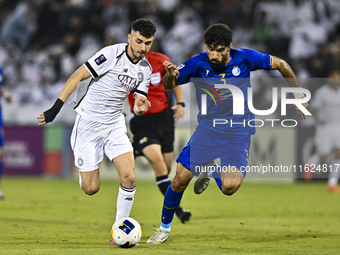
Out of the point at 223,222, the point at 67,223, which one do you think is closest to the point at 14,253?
the point at 67,223

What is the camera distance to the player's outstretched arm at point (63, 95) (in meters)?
5.47

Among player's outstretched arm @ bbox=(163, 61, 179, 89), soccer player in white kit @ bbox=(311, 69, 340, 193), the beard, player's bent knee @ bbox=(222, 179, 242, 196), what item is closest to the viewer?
player's outstretched arm @ bbox=(163, 61, 179, 89)

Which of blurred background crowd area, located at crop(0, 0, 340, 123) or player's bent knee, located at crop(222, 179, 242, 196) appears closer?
player's bent knee, located at crop(222, 179, 242, 196)

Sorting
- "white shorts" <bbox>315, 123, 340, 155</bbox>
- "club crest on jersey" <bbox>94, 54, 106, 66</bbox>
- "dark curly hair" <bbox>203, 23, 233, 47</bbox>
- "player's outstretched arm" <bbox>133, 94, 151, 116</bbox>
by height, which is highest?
"dark curly hair" <bbox>203, 23, 233, 47</bbox>

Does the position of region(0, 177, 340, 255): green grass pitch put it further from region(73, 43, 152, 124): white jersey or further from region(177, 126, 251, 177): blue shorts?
region(73, 43, 152, 124): white jersey

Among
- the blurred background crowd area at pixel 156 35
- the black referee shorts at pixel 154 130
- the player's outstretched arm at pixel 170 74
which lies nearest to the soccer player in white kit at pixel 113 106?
the player's outstretched arm at pixel 170 74

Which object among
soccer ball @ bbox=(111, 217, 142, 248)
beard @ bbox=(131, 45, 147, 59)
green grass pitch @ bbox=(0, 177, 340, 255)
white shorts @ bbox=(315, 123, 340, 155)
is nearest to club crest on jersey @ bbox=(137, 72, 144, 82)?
beard @ bbox=(131, 45, 147, 59)

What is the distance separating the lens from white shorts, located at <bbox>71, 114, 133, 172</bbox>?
6.28 m

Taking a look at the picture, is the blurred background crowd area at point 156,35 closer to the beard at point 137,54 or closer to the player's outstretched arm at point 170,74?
the beard at point 137,54

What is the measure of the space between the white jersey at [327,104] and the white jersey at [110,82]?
24.5 feet

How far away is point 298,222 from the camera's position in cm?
785

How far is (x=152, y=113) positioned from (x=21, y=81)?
897cm

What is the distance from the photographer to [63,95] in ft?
18.6

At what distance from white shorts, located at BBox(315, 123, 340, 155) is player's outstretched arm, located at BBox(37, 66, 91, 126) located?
838 cm
